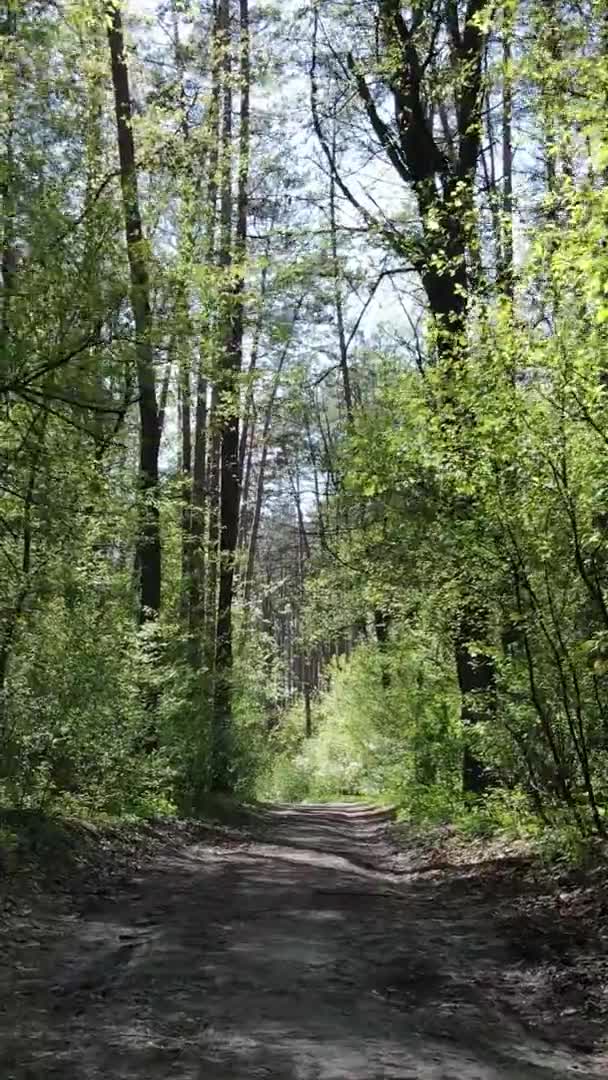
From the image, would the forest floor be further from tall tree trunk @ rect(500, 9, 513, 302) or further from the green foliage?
the green foliage

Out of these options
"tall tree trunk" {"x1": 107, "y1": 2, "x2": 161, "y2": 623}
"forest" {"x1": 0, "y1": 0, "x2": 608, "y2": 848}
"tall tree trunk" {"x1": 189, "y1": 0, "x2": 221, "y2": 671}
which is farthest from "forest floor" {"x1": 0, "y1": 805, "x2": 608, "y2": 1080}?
"tall tree trunk" {"x1": 189, "y1": 0, "x2": 221, "y2": 671}

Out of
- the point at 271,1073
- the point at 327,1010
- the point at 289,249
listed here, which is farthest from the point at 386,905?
the point at 289,249

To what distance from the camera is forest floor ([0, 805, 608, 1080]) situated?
3855 mm

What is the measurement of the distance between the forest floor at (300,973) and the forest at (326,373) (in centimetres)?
130

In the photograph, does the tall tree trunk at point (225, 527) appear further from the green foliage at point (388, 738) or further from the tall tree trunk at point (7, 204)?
the tall tree trunk at point (7, 204)

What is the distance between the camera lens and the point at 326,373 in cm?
1590

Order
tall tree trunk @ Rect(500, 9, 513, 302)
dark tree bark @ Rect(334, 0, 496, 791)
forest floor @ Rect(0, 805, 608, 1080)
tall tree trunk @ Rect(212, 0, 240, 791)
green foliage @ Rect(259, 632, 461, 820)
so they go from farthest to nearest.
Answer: tall tree trunk @ Rect(212, 0, 240, 791) < green foliage @ Rect(259, 632, 461, 820) < dark tree bark @ Rect(334, 0, 496, 791) < tall tree trunk @ Rect(500, 9, 513, 302) < forest floor @ Rect(0, 805, 608, 1080)

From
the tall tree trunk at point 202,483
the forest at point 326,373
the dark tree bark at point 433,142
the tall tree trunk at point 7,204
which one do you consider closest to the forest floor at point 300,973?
the forest at point 326,373

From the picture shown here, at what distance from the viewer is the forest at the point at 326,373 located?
6648 mm

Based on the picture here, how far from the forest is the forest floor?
130 centimetres

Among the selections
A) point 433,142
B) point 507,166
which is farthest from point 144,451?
point 507,166

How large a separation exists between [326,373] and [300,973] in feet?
39.6

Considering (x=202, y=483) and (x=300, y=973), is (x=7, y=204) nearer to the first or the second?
(x=300, y=973)

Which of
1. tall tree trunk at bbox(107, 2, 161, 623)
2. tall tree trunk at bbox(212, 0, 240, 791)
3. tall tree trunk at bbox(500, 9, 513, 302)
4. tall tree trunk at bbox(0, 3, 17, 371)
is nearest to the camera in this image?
tall tree trunk at bbox(0, 3, 17, 371)
